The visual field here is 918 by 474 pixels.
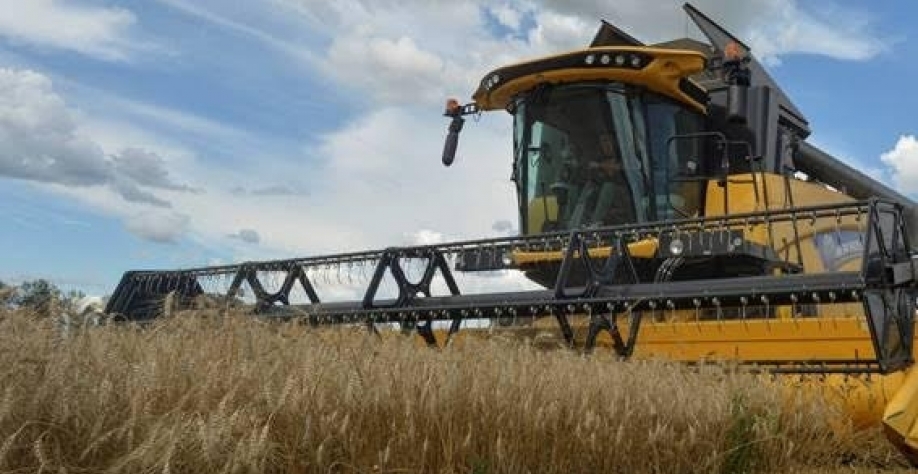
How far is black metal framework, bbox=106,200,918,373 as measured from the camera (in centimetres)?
398

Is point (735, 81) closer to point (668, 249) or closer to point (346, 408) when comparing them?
point (668, 249)

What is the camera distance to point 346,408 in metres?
2.18

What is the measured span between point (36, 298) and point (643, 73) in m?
4.94

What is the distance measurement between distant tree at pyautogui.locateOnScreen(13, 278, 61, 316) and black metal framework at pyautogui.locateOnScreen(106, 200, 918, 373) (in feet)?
4.79

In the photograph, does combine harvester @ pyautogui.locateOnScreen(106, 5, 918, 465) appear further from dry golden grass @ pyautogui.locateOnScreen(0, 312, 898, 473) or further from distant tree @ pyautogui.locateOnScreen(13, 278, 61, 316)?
distant tree @ pyautogui.locateOnScreen(13, 278, 61, 316)

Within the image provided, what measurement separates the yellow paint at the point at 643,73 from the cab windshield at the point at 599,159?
0.23 feet

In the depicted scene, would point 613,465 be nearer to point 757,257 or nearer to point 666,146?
point 757,257

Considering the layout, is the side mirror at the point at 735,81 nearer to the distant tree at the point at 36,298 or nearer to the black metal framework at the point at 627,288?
the black metal framework at the point at 627,288

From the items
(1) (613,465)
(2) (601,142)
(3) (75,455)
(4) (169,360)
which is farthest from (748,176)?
(3) (75,455)

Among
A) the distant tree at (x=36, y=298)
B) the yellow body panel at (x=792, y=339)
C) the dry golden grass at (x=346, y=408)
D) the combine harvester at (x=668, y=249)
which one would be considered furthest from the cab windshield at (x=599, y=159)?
the distant tree at (x=36, y=298)

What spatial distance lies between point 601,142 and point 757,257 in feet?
5.04

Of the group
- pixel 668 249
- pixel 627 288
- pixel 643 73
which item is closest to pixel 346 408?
pixel 627 288

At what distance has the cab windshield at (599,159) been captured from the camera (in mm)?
6641

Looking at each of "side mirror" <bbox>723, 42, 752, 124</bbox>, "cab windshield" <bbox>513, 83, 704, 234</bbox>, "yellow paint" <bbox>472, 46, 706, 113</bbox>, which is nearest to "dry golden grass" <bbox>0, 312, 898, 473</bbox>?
"side mirror" <bbox>723, 42, 752, 124</bbox>
